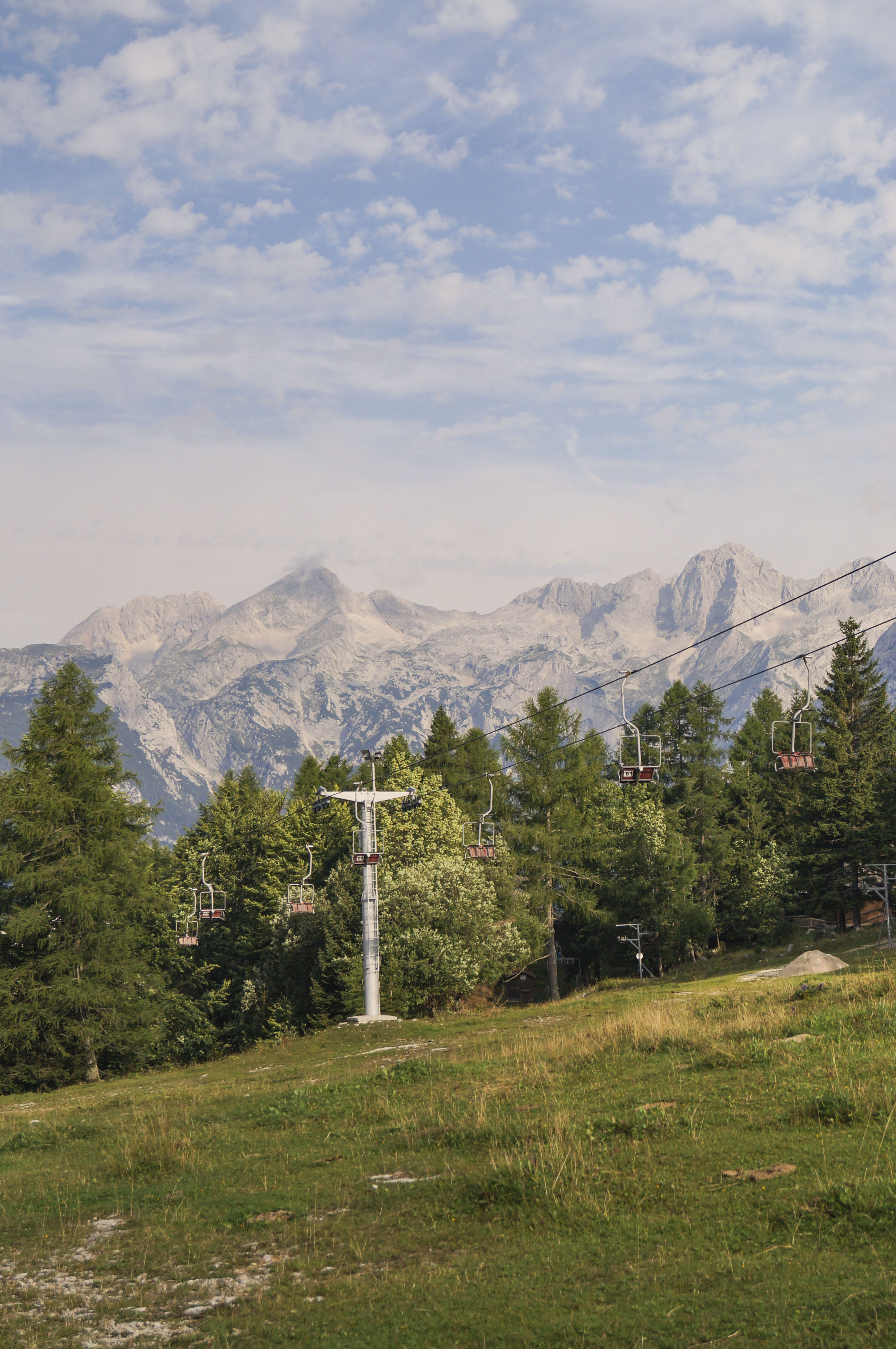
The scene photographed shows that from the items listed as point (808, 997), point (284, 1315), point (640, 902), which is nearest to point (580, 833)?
point (640, 902)

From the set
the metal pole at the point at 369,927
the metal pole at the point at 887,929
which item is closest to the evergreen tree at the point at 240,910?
the metal pole at the point at 369,927

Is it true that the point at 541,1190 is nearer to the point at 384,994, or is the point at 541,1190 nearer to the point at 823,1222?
A: the point at 823,1222

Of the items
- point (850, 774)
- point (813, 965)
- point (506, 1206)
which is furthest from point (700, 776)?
point (506, 1206)

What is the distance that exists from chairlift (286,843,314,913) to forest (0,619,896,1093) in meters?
1.39

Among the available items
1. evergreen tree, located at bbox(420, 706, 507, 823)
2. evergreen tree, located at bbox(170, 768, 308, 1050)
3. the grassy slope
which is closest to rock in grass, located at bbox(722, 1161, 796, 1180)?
the grassy slope

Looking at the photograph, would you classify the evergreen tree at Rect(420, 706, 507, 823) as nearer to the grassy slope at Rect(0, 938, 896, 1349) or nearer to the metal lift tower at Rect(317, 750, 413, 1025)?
the metal lift tower at Rect(317, 750, 413, 1025)

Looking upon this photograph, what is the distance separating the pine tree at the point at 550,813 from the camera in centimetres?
6538

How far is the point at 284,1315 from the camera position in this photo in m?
9.25

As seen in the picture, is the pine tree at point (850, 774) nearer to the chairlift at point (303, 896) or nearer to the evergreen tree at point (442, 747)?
the evergreen tree at point (442, 747)

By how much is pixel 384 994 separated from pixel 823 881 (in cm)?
3623

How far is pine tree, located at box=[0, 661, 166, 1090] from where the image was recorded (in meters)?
41.4

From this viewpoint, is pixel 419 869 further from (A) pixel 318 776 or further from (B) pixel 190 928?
(A) pixel 318 776

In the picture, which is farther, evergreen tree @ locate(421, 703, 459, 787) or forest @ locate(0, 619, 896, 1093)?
evergreen tree @ locate(421, 703, 459, 787)

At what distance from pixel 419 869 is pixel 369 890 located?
36.3 feet
